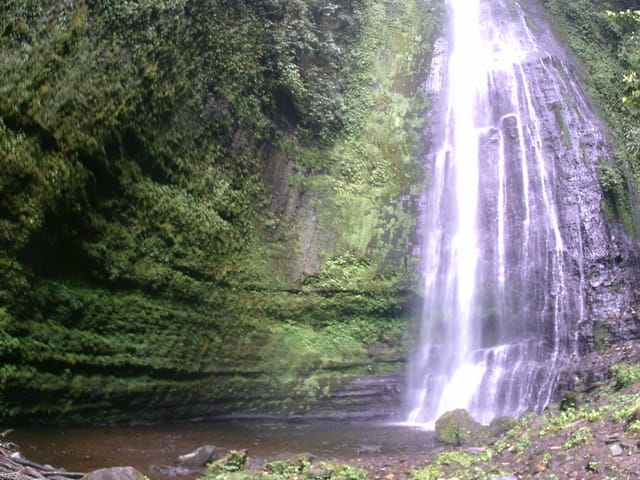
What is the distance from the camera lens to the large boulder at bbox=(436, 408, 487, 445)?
848 centimetres

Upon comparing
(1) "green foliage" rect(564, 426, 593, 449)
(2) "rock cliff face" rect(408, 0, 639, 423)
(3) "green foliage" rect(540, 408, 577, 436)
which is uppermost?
(2) "rock cliff face" rect(408, 0, 639, 423)

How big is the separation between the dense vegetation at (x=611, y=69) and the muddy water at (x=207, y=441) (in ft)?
23.0

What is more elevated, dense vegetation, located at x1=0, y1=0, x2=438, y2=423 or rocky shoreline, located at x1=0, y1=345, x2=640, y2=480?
dense vegetation, located at x1=0, y1=0, x2=438, y2=423

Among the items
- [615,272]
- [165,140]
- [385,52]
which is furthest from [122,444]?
[385,52]

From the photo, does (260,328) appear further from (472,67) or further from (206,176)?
(472,67)

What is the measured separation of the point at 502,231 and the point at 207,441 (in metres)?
7.95

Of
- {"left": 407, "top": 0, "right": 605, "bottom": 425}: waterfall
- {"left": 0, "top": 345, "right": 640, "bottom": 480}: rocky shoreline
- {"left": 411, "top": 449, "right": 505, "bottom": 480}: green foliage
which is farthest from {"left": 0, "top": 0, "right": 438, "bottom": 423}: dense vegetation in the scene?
{"left": 411, "top": 449, "right": 505, "bottom": 480}: green foliage

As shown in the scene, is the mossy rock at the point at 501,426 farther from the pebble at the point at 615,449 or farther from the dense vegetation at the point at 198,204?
the dense vegetation at the point at 198,204

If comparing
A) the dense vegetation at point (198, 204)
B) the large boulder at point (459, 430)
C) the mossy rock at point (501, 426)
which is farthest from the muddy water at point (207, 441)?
the mossy rock at point (501, 426)

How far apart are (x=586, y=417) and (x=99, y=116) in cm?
732

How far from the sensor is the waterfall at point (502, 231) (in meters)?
11.2

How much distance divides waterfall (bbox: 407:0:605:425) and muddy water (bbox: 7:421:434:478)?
Answer: 1.83 meters

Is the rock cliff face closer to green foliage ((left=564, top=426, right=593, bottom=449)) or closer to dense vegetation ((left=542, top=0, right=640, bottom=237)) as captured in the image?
dense vegetation ((left=542, top=0, right=640, bottom=237))

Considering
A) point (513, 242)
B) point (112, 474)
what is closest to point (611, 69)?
point (513, 242)
